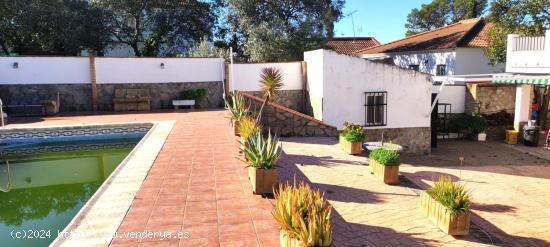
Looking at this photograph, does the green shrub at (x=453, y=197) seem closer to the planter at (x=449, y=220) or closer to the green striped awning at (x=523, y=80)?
the planter at (x=449, y=220)

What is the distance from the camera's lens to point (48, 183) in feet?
36.9

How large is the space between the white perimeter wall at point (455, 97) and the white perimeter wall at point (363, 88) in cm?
326

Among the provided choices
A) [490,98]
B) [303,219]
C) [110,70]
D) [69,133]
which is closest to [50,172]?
[69,133]

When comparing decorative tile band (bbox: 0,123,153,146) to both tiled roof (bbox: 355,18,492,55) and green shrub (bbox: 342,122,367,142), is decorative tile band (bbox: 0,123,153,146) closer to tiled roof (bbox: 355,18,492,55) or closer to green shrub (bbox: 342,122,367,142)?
green shrub (bbox: 342,122,367,142)

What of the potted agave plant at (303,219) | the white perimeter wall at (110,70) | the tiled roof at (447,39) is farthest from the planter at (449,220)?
the tiled roof at (447,39)

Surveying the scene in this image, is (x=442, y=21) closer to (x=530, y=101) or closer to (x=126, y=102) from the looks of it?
(x=530, y=101)

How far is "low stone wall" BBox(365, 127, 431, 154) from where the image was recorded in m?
19.2

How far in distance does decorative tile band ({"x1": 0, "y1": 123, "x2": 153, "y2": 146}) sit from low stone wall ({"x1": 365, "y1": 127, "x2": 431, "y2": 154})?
10.4m

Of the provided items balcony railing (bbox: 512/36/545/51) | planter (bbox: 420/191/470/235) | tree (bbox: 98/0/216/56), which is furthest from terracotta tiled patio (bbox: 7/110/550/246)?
tree (bbox: 98/0/216/56)

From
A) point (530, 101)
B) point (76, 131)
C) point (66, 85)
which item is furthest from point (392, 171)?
point (66, 85)

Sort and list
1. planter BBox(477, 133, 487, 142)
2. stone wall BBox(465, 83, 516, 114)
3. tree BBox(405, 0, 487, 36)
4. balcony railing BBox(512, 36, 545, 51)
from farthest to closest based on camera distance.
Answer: tree BBox(405, 0, 487, 36) < stone wall BBox(465, 83, 516, 114) < planter BBox(477, 133, 487, 142) < balcony railing BBox(512, 36, 545, 51)

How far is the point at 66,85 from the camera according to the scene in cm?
2130

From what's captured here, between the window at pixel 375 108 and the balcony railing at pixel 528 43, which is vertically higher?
the balcony railing at pixel 528 43

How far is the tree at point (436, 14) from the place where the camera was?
54.7 m
